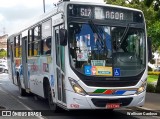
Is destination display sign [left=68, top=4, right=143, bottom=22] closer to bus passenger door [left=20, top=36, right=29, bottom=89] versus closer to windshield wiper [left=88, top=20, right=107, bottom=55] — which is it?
windshield wiper [left=88, top=20, right=107, bottom=55]

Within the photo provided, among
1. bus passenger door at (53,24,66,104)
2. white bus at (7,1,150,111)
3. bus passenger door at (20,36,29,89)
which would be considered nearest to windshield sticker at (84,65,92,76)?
white bus at (7,1,150,111)

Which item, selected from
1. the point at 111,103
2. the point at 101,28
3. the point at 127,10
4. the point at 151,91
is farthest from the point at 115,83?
Result: the point at 151,91

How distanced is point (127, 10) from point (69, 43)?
2085mm

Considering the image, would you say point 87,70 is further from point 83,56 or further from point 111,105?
point 111,105

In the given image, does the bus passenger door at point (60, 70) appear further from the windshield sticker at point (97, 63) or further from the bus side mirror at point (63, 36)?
the windshield sticker at point (97, 63)

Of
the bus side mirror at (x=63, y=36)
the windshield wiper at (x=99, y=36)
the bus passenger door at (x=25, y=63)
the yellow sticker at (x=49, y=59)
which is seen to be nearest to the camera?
the bus side mirror at (x=63, y=36)

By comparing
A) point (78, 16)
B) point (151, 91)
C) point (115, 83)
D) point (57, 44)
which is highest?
point (78, 16)

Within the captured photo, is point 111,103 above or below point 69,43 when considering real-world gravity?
below

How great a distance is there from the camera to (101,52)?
10547 millimetres

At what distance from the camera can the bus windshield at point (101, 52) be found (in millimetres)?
10453

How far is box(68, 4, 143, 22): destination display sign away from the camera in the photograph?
10.8 m

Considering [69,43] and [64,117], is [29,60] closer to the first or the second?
[64,117]

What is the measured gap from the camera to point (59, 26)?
447 inches

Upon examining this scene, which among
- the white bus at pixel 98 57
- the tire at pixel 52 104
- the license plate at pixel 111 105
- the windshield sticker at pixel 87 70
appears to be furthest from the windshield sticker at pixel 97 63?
the tire at pixel 52 104
